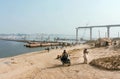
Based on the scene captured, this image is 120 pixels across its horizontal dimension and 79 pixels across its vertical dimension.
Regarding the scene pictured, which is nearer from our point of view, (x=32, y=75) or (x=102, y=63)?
(x=32, y=75)

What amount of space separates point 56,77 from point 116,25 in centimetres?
11770

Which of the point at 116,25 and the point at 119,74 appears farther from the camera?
the point at 116,25

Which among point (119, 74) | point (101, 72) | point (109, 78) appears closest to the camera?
point (109, 78)

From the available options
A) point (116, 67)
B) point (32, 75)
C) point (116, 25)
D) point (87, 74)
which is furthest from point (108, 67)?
point (116, 25)

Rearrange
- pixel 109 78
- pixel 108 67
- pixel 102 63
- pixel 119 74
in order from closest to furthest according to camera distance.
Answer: pixel 109 78 < pixel 119 74 < pixel 108 67 < pixel 102 63

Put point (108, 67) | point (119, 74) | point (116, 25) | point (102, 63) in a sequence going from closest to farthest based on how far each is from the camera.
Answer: point (119, 74) → point (108, 67) → point (102, 63) → point (116, 25)

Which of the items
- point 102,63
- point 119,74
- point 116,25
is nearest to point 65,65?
point 102,63

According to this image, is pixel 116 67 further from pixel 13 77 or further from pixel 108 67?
pixel 13 77

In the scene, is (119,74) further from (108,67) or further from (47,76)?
(47,76)

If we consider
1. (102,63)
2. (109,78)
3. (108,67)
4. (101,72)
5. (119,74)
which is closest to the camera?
(109,78)

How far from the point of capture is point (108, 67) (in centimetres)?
1655

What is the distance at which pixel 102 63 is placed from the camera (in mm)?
18156

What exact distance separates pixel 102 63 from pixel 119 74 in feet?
12.3

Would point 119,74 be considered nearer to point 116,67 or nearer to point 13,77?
point 116,67
